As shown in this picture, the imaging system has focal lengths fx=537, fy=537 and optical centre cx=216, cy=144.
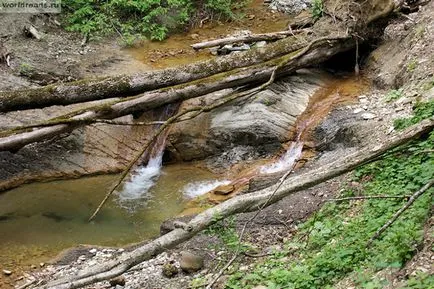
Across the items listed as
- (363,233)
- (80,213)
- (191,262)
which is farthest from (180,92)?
(363,233)

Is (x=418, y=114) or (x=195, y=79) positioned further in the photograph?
(x=195, y=79)

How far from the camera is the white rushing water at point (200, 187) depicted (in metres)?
9.00

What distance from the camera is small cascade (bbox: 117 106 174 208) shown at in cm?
903

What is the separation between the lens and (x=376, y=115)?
28.8ft

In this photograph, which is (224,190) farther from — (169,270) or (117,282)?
(117,282)

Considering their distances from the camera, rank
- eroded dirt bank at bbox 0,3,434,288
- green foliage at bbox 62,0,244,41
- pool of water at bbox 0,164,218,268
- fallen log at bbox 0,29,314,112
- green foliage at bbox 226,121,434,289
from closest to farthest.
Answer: green foliage at bbox 226,121,434,289 → eroded dirt bank at bbox 0,3,434,288 → pool of water at bbox 0,164,218,268 → fallen log at bbox 0,29,314,112 → green foliage at bbox 62,0,244,41

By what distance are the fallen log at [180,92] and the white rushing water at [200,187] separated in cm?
150

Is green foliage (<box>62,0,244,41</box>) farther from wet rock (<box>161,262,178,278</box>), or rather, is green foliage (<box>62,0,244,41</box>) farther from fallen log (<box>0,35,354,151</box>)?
wet rock (<box>161,262,178,278</box>)

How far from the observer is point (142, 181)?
9609 millimetres

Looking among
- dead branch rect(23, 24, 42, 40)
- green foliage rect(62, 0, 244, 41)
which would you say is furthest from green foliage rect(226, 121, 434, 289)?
dead branch rect(23, 24, 42, 40)

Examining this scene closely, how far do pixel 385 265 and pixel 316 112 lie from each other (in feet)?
18.7

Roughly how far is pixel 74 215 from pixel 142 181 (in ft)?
4.99

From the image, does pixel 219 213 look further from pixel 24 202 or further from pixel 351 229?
pixel 24 202

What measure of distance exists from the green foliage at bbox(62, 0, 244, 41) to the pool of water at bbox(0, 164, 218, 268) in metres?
5.88
